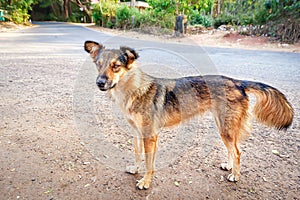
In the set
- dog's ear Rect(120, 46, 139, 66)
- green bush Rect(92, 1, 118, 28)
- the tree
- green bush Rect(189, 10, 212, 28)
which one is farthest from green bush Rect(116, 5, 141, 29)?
dog's ear Rect(120, 46, 139, 66)

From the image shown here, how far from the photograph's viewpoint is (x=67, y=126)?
3.95 m

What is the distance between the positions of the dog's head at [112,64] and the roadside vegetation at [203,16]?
15187mm

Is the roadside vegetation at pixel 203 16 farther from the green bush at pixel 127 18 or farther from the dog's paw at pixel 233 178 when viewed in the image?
the dog's paw at pixel 233 178

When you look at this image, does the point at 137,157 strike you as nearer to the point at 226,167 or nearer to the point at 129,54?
the point at 226,167

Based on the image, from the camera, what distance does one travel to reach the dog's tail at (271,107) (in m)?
2.66

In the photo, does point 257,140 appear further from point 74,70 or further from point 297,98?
point 74,70

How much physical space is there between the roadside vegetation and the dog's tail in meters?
14.3

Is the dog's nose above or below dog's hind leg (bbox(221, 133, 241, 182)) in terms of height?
above

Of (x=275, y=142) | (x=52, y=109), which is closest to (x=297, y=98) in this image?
(x=275, y=142)

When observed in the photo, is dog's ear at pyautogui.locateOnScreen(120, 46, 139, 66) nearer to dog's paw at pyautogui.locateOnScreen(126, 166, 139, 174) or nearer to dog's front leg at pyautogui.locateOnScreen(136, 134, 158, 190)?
dog's front leg at pyautogui.locateOnScreen(136, 134, 158, 190)

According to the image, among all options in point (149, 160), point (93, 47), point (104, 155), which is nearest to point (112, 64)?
point (93, 47)

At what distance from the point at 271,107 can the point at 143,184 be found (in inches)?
69.5

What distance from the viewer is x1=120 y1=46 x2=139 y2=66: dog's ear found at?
263 centimetres

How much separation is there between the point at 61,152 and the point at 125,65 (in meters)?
1.59
